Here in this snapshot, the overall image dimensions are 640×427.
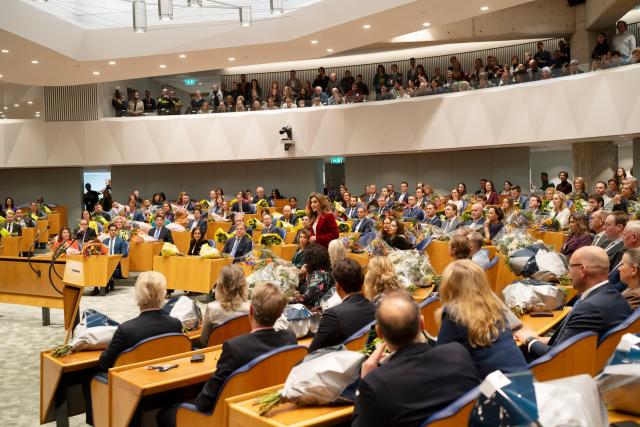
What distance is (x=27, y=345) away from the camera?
7633 mm

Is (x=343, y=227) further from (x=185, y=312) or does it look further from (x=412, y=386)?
(x=412, y=386)

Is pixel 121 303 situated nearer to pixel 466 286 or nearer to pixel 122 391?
pixel 122 391

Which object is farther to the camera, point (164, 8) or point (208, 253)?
point (164, 8)

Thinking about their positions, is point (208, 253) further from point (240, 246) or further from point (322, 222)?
point (322, 222)

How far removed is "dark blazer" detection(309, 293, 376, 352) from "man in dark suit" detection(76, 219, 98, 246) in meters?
9.32

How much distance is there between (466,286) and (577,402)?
3.13 ft

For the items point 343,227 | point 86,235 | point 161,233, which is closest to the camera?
point 343,227

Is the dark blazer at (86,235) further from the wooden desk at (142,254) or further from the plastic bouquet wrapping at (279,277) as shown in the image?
the plastic bouquet wrapping at (279,277)

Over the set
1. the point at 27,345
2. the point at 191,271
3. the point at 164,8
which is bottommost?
the point at 27,345

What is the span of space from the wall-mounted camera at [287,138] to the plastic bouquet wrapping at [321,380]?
16.7m

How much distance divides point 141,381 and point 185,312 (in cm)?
151

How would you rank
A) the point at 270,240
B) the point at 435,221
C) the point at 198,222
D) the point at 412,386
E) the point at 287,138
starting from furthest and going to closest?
the point at 287,138, the point at 198,222, the point at 435,221, the point at 270,240, the point at 412,386

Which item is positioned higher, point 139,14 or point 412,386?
point 139,14

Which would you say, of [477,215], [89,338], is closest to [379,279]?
[89,338]
